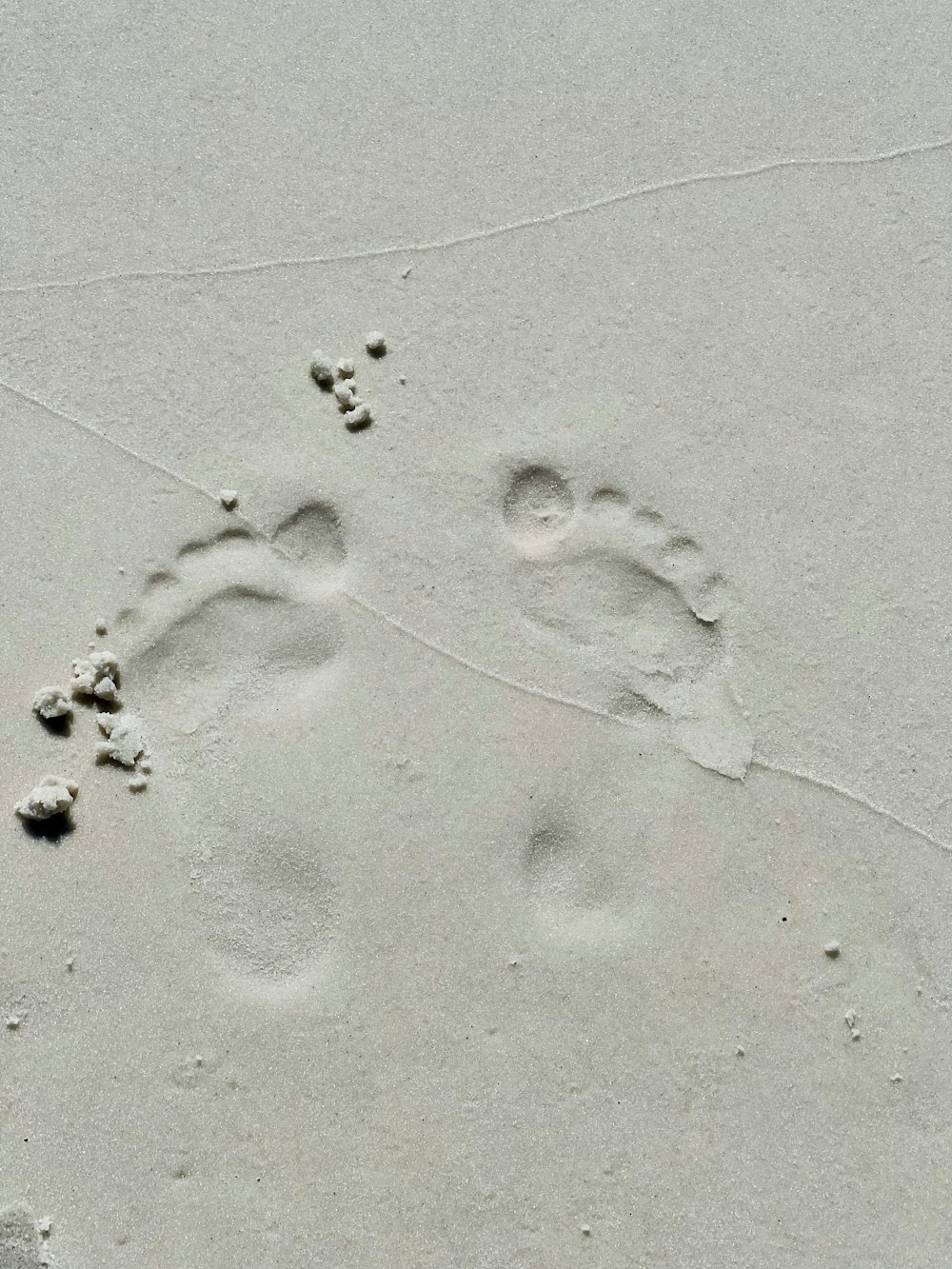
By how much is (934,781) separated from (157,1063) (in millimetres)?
1731

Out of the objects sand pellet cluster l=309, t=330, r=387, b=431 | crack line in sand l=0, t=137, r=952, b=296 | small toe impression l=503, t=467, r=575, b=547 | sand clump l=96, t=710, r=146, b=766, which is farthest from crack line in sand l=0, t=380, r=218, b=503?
small toe impression l=503, t=467, r=575, b=547

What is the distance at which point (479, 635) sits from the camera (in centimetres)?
239

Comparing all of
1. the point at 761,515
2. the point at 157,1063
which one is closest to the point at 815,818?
the point at 761,515

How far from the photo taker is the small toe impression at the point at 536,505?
2.40 meters

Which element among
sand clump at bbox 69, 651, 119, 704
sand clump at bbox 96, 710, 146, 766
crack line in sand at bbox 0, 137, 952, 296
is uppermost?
crack line in sand at bbox 0, 137, 952, 296

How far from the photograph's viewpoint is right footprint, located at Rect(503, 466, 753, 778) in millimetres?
2377

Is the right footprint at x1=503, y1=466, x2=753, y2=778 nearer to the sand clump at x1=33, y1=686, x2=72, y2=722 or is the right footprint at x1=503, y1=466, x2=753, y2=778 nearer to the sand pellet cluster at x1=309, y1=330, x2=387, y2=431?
the sand pellet cluster at x1=309, y1=330, x2=387, y2=431

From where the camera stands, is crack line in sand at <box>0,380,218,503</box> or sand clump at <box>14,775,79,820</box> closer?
sand clump at <box>14,775,79,820</box>

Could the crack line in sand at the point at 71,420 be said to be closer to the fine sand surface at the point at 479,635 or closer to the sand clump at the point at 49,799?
the fine sand surface at the point at 479,635

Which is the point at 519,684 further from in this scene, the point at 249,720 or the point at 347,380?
the point at 347,380

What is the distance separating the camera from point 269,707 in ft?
7.78

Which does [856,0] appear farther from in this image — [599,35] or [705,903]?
[705,903]

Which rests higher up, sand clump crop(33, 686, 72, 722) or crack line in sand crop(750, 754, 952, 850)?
crack line in sand crop(750, 754, 952, 850)

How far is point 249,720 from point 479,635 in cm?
52
